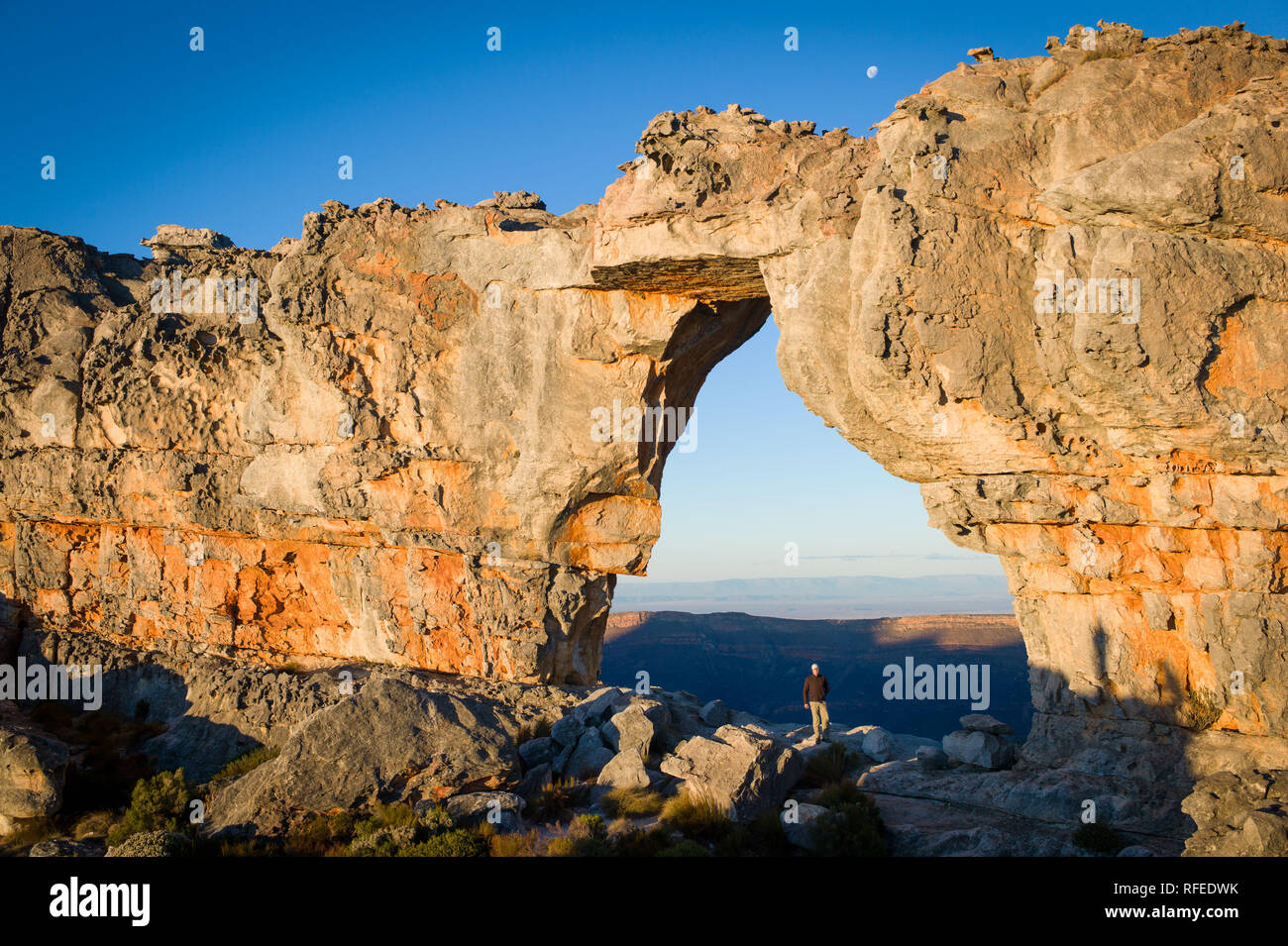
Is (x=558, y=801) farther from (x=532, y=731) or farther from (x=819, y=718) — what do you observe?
(x=819, y=718)

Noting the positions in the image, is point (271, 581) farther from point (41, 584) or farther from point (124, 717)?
point (41, 584)

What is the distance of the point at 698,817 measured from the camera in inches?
470

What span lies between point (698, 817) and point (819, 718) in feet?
21.3

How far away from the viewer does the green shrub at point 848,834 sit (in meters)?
11.2

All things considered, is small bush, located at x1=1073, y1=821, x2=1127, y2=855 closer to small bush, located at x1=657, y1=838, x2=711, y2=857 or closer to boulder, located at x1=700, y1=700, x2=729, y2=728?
small bush, located at x1=657, y1=838, x2=711, y2=857

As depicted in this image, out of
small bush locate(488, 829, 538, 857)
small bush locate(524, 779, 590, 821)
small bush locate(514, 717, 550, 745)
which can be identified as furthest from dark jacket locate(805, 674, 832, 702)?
small bush locate(488, 829, 538, 857)

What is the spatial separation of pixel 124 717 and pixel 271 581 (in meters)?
4.37

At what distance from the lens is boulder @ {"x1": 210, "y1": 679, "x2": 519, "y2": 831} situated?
11844 millimetres

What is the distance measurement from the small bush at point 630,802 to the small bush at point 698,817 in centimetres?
32

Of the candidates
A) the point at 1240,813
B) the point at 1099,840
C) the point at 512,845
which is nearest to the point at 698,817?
the point at 512,845

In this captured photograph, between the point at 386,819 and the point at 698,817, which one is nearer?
the point at 386,819

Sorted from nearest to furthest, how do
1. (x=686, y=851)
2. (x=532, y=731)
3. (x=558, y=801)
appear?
(x=686, y=851) < (x=558, y=801) < (x=532, y=731)

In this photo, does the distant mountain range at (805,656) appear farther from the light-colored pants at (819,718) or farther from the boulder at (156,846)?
the boulder at (156,846)
